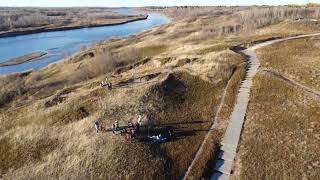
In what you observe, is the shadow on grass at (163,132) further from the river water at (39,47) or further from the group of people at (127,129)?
the river water at (39,47)

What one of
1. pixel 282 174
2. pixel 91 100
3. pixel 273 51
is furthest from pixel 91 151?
pixel 273 51

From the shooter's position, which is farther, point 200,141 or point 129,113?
point 129,113

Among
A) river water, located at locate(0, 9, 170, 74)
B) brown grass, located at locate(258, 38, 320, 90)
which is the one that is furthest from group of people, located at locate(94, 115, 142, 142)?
river water, located at locate(0, 9, 170, 74)

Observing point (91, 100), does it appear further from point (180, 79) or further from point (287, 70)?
point (287, 70)

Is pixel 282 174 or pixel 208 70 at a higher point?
pixel 208 70

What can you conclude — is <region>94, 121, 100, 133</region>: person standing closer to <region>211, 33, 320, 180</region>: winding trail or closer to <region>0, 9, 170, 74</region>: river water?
<region>211, 33, 320, 180</region>: winding trail

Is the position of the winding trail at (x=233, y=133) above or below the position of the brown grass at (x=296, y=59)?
below

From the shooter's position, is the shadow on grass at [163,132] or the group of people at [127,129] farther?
the shadow on grass at [163,132]

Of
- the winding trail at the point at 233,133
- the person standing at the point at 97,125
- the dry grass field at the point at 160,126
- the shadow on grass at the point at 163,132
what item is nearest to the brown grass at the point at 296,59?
the dry grass field at the point at 160,126

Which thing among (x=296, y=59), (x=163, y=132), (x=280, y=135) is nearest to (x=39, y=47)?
(x=296, y=59)

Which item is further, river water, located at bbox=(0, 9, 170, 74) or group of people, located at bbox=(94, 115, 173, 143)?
river water, located at bbox=(0, 9, 170, 74)

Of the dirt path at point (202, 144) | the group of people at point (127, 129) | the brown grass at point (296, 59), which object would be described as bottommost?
the dirt path at point (202, 144)
